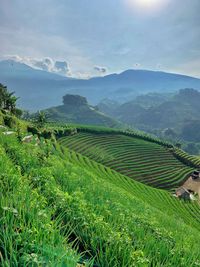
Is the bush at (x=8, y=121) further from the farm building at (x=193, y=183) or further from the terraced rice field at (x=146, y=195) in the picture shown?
the farm building at (x=193, y=183)

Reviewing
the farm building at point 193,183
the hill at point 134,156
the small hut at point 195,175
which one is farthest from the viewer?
the small hut at point 195,175

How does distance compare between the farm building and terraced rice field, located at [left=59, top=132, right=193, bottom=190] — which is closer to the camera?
the farm building

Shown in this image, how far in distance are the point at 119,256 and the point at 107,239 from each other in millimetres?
346

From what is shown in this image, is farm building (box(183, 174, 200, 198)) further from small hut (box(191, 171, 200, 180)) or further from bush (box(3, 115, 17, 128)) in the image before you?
bush (box(3, 115, 17, 128))

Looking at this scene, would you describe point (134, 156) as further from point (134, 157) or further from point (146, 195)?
point (146, 195)

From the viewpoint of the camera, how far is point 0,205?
15.2ft

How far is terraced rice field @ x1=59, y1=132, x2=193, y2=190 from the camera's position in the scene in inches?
3150

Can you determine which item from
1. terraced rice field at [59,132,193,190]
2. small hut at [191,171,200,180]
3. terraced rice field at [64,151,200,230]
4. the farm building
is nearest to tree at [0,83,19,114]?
terraced rice field at [59,132,193,190]

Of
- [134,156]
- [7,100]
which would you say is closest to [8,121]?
[7,100]

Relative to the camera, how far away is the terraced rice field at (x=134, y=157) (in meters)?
80.0

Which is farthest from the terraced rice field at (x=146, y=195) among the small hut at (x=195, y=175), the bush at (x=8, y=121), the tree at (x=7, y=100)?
the tree at (x=7, y=100)

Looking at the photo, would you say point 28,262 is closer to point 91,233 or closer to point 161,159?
point 91,233

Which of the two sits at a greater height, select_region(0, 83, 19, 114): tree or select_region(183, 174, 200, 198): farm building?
select_region(0, 83, 19, 114): tree

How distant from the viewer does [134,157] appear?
94438 millimetres
